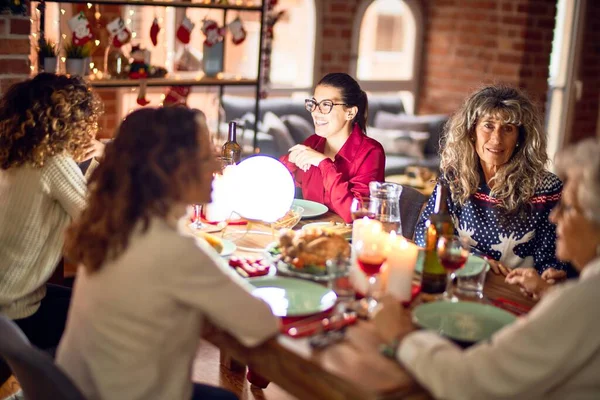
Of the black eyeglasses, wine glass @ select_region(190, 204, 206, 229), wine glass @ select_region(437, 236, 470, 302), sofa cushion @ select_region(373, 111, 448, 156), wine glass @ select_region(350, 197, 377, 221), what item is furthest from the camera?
sofa cushion @ select_region(373, 111, 448, 156)

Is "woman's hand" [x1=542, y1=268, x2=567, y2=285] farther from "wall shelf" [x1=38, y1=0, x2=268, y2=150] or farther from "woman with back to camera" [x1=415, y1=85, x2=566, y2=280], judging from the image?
"wall shelf" [x1=38, y1=0, x2=268, y2=150]

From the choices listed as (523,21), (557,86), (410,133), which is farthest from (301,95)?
(557,86)

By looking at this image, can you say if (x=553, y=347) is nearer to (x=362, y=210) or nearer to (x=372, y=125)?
(x=362, y=210)

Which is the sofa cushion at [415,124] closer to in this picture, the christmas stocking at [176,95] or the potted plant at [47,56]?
the christmas stocking at [176,95]

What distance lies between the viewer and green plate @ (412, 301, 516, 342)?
68.8 inches

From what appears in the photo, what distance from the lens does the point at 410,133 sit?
583 cm

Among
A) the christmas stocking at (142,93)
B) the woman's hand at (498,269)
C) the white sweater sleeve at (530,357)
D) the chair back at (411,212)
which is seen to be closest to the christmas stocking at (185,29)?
the christmas stocking at (142,93)

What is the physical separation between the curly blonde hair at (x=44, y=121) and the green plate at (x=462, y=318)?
1.15m

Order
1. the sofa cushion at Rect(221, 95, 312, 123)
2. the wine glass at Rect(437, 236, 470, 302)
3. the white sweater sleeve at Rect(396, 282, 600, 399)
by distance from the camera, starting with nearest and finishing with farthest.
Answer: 1. the white sweater sleeve at Rect(396, 282, 600, 399)
2. the wine glass at Rect(437, 236, 470, 302)
3. the sofa cushion at Rect(221, 95, 312, 123)

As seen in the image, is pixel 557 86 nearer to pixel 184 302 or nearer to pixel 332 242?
pixel 332 242

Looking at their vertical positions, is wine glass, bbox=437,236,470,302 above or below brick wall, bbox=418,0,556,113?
below

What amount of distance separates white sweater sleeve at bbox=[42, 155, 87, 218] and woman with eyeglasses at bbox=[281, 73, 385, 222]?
873 mm

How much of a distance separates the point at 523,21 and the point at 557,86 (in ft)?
3.17

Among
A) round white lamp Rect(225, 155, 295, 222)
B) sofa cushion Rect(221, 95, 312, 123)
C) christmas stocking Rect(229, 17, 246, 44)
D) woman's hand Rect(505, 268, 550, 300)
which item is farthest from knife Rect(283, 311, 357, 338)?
sofa cushion Rect(221, 95, 312, 123)
